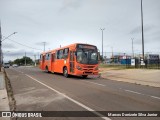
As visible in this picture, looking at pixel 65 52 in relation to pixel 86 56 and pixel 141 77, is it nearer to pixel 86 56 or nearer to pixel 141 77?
pixel 86 56

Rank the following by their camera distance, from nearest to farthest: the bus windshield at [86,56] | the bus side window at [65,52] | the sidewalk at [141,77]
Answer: the sidewalk at [141,77]
the bus windshield at [86,56]
the bus side window at [65,52]

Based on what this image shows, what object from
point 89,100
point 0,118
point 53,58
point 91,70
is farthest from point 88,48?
point 0,118

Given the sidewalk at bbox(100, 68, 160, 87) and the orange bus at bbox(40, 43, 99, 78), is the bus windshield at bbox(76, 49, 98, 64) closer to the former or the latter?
the orange bus at bbox(40, 43, 99, 78)

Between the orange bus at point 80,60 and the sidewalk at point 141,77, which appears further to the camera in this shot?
the orange bus at point 80,60

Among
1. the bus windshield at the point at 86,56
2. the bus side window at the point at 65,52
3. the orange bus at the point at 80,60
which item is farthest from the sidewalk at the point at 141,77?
the bus side window at the point at 65,52

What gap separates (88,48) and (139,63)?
16.8 m

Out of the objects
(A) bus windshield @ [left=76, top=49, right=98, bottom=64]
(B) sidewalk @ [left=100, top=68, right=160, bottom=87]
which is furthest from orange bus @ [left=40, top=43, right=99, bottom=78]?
(B) sidewalk @ [left=100, top=68, right=160, bottom=87]

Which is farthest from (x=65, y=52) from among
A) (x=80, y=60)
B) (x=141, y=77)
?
(x=141, y=77)

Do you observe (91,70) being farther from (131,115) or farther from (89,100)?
(131,115)

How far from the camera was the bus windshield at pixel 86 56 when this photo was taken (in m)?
21.9

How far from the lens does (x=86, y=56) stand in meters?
22.1

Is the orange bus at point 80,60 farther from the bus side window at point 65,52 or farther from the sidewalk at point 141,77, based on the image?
the sidewalk at point 141,77

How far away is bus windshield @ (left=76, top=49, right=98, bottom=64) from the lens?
71.7 feet

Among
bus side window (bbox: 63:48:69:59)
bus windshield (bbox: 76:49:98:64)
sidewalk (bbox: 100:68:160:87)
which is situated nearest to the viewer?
sidewalk (bbox: 100:68:160:87)
